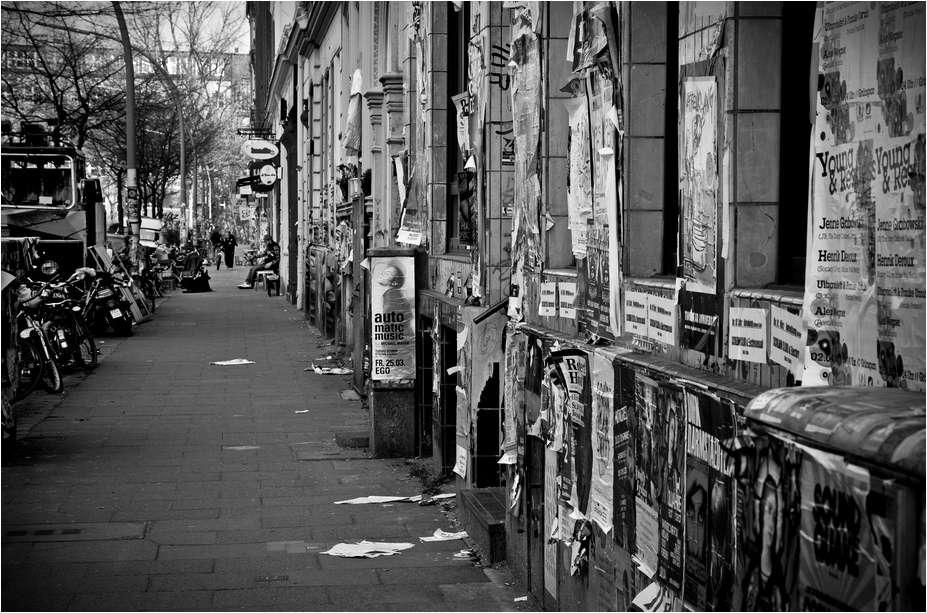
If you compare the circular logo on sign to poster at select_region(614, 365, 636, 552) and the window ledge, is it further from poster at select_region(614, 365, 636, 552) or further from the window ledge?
the window ledge

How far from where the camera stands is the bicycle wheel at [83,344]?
1659cm

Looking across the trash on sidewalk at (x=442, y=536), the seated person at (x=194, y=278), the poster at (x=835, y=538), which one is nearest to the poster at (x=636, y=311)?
the poster at (x=835, y=538)

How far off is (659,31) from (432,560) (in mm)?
3502

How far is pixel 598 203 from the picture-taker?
524cm

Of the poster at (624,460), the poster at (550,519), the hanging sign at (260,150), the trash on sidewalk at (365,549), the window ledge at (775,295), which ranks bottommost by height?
the trash on sidewalk at (365,549)

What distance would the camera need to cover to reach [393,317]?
10188 millimetres

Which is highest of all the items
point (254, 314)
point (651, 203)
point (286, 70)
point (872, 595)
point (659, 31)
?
point (286, 70)

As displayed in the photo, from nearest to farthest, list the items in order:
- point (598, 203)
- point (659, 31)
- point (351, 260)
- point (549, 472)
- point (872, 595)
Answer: point (872, 595), point (659, 31), point (598, 203), point (549, 472), point (351, 260)

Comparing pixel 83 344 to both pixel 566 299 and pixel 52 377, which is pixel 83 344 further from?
pixel 566 299

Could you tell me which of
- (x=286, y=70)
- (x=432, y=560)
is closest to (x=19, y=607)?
(x=432, y=560)

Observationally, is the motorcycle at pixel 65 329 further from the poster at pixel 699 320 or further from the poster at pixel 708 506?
the poster at pixel 708 506

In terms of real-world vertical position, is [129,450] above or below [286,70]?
below

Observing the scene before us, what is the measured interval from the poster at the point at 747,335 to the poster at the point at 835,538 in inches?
45.2

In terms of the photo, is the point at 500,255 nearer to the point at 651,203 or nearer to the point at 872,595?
the point at 651,203
